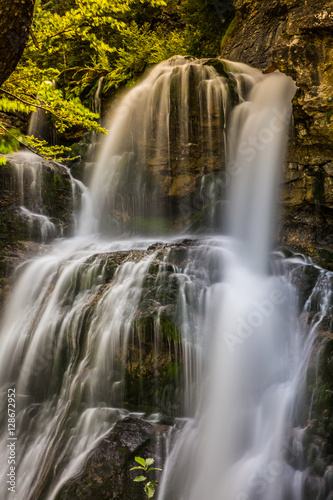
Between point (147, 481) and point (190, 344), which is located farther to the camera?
point (190, 344)

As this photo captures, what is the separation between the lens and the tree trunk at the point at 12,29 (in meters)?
2.59

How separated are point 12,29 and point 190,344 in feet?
12.8

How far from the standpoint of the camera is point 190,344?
4.89 metres

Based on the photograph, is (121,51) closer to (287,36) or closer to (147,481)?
(287,36)

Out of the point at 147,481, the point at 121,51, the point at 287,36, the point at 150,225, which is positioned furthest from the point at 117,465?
the point at 121,51

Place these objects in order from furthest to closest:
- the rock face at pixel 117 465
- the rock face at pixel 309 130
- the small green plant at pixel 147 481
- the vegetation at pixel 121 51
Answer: the vegetation at pixel 121 51, the rock face at pixel 309 130, the rock face at pixel 117 465, the small green plant at pixel 147 481

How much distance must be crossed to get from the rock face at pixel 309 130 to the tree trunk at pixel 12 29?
182 inches

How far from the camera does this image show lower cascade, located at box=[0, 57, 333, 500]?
3938 millimetres

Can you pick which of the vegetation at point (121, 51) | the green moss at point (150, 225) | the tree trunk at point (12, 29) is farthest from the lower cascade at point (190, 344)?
the tree trunk at point (12, 29)

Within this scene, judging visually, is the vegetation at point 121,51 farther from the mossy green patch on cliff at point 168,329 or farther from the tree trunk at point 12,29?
the mossy green patch on cliff at point 168,329

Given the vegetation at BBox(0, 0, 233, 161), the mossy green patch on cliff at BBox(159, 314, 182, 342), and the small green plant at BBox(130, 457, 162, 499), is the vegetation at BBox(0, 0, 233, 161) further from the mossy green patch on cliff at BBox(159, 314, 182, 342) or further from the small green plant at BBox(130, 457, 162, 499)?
the small green plant at BBox(130, 457, 162, 499)

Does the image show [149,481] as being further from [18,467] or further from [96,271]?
[96,271]

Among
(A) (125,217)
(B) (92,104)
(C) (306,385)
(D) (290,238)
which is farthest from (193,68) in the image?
(C) (306,385)

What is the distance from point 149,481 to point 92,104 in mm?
9853
